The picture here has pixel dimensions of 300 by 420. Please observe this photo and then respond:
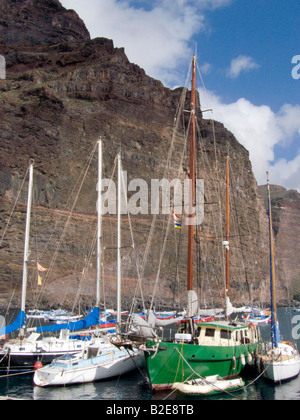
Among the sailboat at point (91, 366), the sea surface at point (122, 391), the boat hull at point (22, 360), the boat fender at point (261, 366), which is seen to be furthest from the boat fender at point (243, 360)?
the boat hull at point (22, 360)

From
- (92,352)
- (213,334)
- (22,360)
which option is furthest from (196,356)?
(22,360)

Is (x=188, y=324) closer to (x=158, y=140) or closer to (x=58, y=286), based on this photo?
(x=58, y=286)

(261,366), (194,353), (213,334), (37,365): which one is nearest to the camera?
(194,353)

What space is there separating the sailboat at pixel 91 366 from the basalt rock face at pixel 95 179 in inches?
1759

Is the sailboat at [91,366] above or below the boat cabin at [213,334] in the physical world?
below

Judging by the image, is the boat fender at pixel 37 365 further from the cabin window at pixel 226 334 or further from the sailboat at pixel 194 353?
the cabin window at pixel 226 334

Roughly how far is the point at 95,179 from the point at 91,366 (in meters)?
86.0

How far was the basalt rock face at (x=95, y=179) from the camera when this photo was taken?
9306 cm

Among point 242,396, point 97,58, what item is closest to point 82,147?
point 97,58

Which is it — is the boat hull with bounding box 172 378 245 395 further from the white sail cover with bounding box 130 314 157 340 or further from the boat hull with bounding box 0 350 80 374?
the boat hull with bounding box 0 350 80 374

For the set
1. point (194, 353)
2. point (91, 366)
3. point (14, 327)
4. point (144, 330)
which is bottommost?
point (91, 366)

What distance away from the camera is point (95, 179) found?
4281 inches

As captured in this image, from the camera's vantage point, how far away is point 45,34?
190 meters

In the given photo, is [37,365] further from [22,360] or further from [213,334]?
[213,334]
